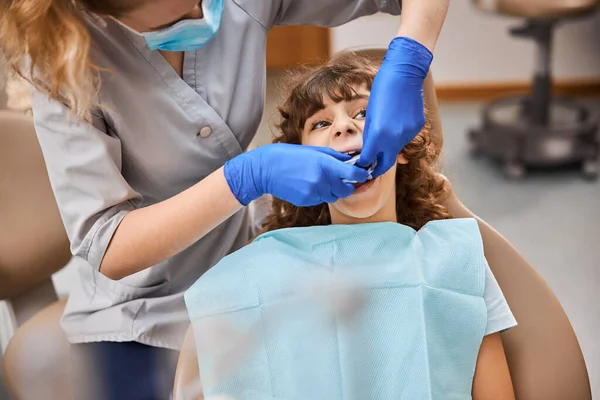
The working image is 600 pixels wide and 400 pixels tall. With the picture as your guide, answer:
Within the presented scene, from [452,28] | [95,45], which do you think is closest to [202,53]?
[95,45]

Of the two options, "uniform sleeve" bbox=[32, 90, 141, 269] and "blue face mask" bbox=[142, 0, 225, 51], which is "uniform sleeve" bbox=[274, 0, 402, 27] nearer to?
"blue face mask" bbox=[142, 0, 225, 51]

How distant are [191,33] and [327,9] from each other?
32 cm

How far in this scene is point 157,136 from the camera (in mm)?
1138

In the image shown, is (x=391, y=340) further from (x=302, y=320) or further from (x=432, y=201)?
(x=432, y=201)

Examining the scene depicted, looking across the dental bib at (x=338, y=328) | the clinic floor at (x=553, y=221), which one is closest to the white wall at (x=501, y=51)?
the clinic floor at (x=553, y=221)

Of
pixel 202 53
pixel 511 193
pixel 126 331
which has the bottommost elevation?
pixel 511 193

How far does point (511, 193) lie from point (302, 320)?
80.0 inches

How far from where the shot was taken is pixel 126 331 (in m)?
1.23

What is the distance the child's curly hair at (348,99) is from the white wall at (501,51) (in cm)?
232

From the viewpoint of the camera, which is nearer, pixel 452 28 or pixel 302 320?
pixel 302 320

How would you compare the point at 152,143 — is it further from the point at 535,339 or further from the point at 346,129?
the point at 535,339

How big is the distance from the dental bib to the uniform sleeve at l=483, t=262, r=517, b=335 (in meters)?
0.02

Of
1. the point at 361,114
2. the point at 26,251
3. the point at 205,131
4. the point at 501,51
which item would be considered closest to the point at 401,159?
the point at 361,114

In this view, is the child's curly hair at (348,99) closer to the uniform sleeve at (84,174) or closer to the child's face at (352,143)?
the child's face at (352,143)
